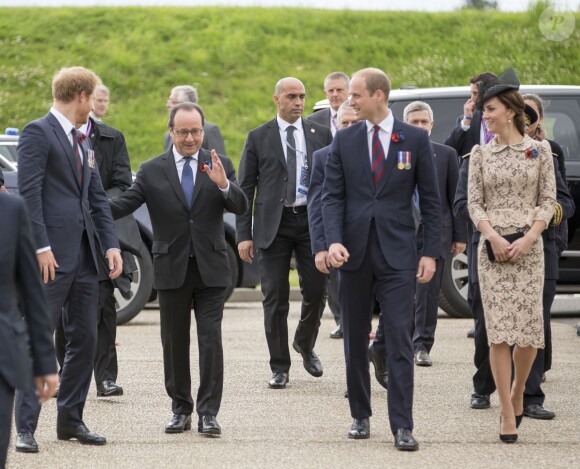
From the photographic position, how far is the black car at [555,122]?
39.3 ft

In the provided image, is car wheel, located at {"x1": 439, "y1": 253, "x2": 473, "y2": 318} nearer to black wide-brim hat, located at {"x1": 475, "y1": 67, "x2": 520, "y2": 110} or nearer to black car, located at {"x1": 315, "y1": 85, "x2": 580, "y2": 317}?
black car, located at {"x1": 315, "y1": 85, "x2": 580, "y2": 317}

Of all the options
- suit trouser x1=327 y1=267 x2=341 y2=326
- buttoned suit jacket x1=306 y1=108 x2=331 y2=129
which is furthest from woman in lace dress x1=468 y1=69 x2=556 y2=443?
buttoned suit jacket x1=306 y1=108 x2=331 y2=129

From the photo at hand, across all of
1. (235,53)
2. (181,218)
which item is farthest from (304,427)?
(235,53)

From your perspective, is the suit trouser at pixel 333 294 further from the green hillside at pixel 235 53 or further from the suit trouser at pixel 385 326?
the green hillside at pixel 235 53

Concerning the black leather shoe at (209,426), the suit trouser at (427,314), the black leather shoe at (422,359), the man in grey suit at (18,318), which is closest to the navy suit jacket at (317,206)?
the black leather shoe at (209,426)

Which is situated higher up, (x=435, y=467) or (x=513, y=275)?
(x=513, y=275)

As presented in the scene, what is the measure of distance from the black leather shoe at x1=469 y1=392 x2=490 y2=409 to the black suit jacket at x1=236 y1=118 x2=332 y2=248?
188 centimetres

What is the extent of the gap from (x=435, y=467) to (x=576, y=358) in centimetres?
447

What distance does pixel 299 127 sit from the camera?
386 inches

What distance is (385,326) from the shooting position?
284 inches

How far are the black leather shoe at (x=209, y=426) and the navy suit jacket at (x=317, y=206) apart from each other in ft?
3.39

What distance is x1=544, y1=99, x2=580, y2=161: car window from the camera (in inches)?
476

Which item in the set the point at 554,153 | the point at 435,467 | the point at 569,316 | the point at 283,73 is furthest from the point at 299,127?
the point at 283,73

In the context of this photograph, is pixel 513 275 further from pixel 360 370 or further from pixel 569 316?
pixel 569 316
